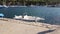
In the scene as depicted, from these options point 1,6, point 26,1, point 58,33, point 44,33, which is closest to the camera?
point 58,33

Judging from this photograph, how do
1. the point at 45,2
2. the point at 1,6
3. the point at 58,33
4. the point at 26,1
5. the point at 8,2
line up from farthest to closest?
1. the point at 45,2
2. the point at 26,1
3. the point at 8,2
4. the point at 1,6
5. the point at 58,33

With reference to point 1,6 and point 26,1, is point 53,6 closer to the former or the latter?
point 26,1

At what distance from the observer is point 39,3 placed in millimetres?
159500

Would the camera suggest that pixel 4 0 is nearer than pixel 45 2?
Yes

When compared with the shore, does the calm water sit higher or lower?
lower

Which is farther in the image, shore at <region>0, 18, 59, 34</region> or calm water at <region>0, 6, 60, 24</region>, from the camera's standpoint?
calm water at <region>0, 6, 60, 24</region>

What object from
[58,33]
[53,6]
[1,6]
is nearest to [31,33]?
[58,33]

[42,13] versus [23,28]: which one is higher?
[23,28]

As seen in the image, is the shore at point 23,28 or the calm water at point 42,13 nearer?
the shore at point 23,28

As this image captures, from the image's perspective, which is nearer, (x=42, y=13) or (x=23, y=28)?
(x=23, y=28)

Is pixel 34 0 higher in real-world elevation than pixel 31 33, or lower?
lower

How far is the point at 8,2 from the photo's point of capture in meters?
139

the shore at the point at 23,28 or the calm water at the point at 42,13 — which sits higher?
the shore at the point at 23,28

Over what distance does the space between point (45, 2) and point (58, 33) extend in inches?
5766
